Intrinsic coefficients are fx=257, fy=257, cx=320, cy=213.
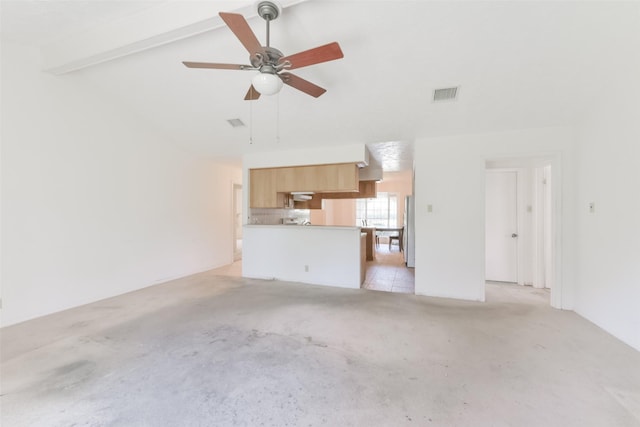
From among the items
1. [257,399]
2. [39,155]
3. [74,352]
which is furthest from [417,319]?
[39,155]

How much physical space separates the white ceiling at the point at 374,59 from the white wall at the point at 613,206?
197 millimetres

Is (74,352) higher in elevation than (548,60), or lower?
lower

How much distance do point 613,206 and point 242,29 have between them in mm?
3868

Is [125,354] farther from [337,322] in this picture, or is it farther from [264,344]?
[337,322]

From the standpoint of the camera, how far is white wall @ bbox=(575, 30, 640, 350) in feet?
7.93

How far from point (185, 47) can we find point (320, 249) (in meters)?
3.44

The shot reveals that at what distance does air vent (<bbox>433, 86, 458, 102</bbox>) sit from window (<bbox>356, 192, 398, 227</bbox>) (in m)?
7.54

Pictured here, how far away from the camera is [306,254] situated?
4.79 m

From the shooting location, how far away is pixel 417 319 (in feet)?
10.2

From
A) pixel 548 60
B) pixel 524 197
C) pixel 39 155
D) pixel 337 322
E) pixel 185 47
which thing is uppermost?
pixel 185 47

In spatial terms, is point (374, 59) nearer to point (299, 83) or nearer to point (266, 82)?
point (299, 83)

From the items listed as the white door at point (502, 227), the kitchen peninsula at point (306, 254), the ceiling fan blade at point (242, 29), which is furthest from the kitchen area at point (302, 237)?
the ceiling fan blade at point (242, 29)

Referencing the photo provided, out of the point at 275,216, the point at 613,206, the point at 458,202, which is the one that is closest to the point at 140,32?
the point at 275,216

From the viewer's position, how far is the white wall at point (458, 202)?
3.52 m
